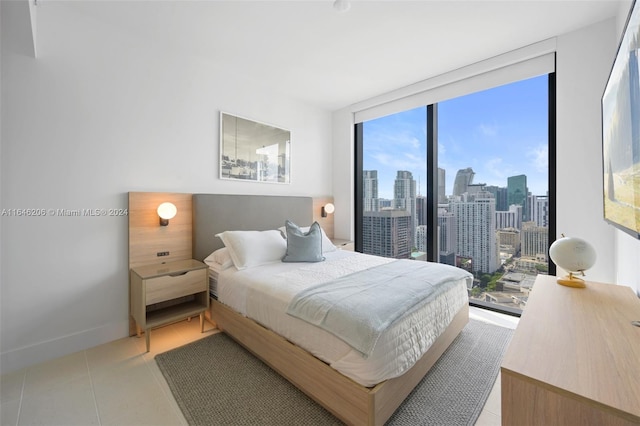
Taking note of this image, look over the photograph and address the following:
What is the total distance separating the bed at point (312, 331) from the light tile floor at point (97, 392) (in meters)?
0.49

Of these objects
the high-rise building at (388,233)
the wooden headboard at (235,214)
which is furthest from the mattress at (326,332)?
the high-rise building at (388,233)

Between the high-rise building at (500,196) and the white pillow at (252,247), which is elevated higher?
the high-rise building at (500,196)

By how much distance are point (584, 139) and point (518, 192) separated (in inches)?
27.0

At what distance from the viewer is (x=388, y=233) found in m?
3.93

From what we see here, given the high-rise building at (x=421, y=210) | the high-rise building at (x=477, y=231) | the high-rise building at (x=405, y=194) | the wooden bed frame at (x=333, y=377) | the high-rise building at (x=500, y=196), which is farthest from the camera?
the high-rise building at (x=405, y=194)

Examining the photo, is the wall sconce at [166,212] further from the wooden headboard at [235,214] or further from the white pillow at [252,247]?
the white pillow at [252,247]

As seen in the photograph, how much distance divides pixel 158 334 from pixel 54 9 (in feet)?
9.05

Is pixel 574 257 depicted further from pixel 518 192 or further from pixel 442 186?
pixel 442 186

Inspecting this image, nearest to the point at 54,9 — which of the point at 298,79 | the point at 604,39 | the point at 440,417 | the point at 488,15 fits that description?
the point at 298,79

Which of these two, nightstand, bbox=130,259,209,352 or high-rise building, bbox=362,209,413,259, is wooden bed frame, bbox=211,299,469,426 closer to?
nightstand, bbox=130,259,209,352

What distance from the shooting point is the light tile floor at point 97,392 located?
4.92 ft

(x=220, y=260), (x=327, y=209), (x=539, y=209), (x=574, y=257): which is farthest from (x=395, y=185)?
(x=220, y=260)

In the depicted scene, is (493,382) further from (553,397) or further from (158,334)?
(158,334)

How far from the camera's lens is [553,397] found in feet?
2.40
